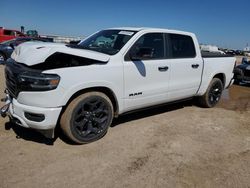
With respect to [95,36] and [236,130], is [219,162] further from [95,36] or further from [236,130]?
[95,36]

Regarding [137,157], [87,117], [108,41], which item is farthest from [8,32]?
[137,157]

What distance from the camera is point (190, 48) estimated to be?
5754 mm

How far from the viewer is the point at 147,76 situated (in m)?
4.64

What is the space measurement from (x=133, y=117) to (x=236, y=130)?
2.07 meters

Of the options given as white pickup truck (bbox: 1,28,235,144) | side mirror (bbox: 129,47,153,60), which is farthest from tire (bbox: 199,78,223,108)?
side mirror (bbox: 129,47,153,60)

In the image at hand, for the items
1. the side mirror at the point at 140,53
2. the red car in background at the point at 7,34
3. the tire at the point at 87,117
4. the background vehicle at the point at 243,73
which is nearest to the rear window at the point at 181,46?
the side mirror at the point at 140,53

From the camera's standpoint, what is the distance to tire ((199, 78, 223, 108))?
253 inches

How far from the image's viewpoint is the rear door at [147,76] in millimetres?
4398

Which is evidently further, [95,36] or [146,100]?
[95,36]

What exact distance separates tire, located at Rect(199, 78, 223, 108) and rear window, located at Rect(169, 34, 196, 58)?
1132mm

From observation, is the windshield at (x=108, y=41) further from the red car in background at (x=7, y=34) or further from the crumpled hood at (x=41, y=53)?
the red car in background at (x=7, y=34)

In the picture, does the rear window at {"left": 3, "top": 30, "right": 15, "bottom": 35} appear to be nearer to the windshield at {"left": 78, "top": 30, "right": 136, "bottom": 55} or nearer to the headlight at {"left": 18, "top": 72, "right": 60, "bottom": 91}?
the windshield at {"left": 78, "top": 30, "right": 136, "bottom": 55}

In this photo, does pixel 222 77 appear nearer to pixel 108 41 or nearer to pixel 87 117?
pixel 108 41

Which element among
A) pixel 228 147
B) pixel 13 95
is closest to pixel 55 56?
pixel 13 95
